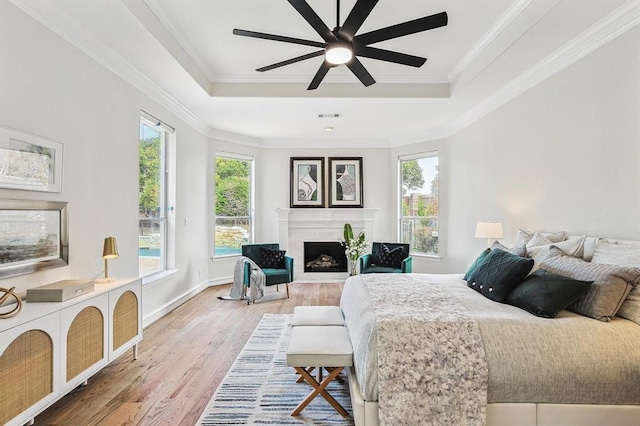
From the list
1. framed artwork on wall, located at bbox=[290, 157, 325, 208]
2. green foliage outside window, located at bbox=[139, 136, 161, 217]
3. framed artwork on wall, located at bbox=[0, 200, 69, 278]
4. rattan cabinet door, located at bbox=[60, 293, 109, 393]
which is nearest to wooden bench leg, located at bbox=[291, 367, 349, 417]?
rattan cabinet door, located at bbox=[60, 293, 109, 393]

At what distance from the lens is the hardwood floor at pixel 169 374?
2230mm

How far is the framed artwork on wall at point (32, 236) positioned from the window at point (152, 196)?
1.37m

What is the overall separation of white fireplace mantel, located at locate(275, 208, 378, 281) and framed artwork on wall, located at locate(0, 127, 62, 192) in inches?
168

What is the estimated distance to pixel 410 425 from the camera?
1.85m

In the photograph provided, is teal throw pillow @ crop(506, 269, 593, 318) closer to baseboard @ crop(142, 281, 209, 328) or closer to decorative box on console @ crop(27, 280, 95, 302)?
decorative box on console @ crop(27, 280, 95, 302)

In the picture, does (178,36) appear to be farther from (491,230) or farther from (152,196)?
(491,230)

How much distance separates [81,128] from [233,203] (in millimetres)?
3574

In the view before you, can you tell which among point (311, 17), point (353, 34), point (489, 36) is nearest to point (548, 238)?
point (489, 36)

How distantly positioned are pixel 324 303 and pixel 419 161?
3.29m

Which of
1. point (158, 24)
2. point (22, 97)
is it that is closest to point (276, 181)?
point (158, 24)

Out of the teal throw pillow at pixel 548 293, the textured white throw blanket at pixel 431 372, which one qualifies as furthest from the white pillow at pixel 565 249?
the textured white throw blanket at pixel 431 372

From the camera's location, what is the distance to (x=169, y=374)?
278 centimetres

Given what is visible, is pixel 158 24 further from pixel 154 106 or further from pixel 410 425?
pixel 410 425

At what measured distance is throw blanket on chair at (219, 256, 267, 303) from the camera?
4.98 meters
